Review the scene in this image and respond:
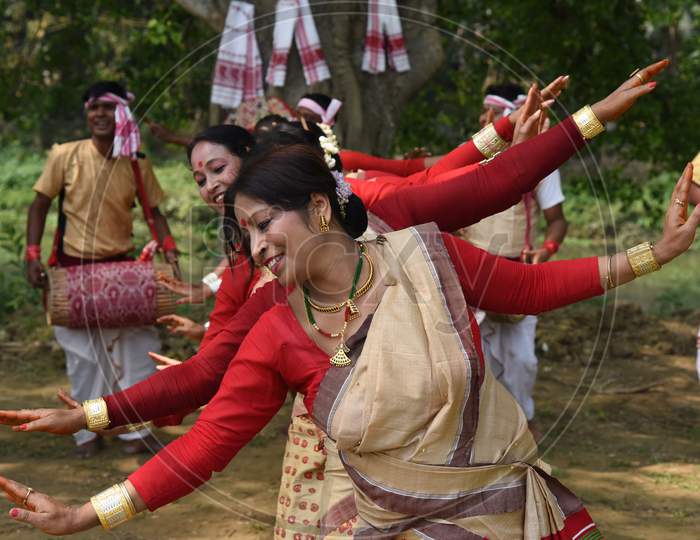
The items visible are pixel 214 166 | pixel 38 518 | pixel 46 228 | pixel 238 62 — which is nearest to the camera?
pixel 38 518

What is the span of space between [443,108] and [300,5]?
412 cm

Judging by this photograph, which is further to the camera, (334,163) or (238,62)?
(238,62)

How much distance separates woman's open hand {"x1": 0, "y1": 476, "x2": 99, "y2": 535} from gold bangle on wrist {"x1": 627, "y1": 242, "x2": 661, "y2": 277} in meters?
1.53

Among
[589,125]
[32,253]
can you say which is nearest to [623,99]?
[589,125]

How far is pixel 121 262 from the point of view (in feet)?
19.6

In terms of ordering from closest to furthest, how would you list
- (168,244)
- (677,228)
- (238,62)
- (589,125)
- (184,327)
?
1. (677,228)
2. (589,125)
3. (184,327)
4. (168,244)
5. (238,62)

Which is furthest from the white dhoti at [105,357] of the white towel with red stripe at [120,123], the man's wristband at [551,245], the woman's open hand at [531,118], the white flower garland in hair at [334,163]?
the woman's open hand at [531,118]

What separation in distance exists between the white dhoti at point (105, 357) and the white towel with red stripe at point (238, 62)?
5.83ft

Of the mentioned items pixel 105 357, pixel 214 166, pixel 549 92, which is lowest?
pixel 105 357

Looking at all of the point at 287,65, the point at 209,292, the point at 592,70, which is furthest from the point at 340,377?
the point at 592,70

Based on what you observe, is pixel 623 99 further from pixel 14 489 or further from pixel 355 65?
pixel 355 65

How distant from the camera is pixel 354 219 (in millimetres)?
2721

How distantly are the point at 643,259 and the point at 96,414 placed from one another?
155 centimetres

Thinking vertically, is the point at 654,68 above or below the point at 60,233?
above
